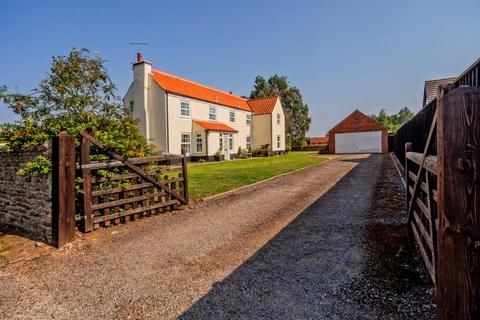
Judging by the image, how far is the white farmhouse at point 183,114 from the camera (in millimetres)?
22234

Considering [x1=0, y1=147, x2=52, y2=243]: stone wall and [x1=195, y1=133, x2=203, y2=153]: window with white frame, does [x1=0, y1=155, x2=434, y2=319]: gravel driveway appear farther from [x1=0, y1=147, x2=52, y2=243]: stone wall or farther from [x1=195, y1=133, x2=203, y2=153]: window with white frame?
[x1=195, y1=133, x2=203, y2=153]: window with white frame

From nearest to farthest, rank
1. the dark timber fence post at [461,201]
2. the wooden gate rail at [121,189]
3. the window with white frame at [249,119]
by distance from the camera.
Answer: the dark timber fence post at [461,201]
the wooden gate rail at [121,189]
the window with white frame at [249,119]

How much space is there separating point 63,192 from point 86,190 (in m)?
0.53

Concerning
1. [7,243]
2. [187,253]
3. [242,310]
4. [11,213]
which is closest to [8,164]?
[11,213]

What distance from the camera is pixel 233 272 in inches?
144

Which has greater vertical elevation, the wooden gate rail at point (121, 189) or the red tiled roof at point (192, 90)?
the red tiled roof at point (192, 90)

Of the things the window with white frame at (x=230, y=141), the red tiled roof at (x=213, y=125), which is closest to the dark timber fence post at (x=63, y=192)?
the red tiled roof at (x=213, y=125)

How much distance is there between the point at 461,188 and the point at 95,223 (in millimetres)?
6071

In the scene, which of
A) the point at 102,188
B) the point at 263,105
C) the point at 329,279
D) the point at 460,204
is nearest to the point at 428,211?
the point at 329,279

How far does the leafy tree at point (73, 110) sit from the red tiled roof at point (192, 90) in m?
14.4

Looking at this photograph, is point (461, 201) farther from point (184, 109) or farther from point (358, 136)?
point (358, 136)

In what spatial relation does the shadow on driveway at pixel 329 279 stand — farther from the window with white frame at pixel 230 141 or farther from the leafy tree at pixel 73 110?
the window with white frame at pixel 230 141

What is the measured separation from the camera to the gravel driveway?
2.86 metres

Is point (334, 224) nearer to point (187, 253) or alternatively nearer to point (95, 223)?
point (187, 253)
